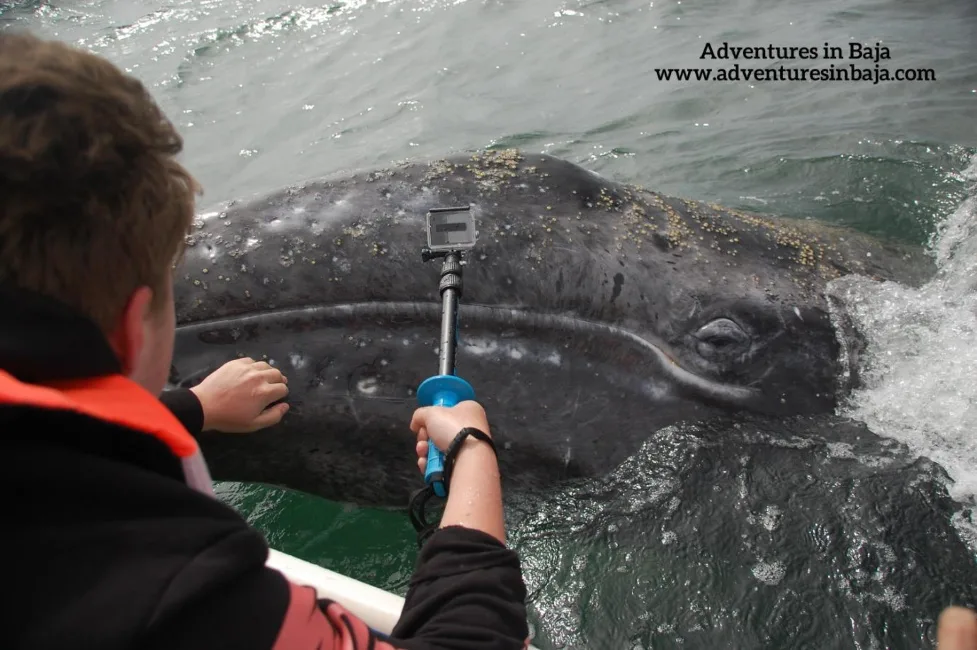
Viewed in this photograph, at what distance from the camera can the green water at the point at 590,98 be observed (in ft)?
27.2

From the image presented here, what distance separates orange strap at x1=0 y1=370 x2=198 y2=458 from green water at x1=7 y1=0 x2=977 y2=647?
11.5 feet

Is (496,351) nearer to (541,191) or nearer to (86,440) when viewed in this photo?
(541,191)

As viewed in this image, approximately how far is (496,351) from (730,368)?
116 cm

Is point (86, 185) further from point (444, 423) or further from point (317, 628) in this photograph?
point (444, 423)

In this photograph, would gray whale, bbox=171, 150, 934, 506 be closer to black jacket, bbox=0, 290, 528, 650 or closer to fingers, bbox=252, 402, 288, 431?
fingers, bbox=252, 402, 288, 431

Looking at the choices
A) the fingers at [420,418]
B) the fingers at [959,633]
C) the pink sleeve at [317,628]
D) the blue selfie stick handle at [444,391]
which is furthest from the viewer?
the blue selfie stick handle at [444,391]

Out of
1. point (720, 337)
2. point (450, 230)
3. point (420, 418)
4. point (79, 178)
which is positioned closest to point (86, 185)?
point (79, 178)

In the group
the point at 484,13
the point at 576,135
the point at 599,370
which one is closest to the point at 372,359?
the point at 599,370

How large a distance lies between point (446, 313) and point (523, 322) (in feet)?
→ 2.32

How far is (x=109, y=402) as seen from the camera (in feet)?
4.51

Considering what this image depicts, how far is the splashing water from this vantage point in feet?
12.1

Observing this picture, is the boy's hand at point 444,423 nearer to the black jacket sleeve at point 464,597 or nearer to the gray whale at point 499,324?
the black jacket sleeve at point 464,597

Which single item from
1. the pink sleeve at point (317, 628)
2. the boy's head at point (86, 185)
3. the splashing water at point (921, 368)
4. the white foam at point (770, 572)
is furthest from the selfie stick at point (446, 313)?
the splashing water at point (921, 368)

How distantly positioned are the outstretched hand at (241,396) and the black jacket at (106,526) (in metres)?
1.46
